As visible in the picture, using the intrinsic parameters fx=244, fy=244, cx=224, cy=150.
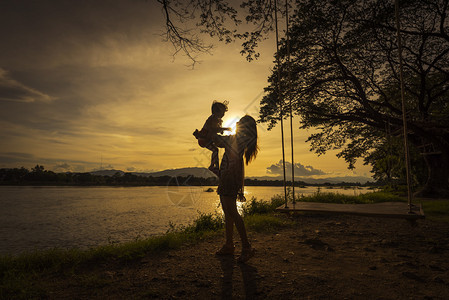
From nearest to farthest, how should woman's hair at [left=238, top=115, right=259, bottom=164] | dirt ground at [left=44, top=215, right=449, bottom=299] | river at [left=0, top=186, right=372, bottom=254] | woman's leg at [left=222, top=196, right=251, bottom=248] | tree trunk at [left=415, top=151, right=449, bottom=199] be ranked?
dirt ground at [left=44, top=215, right=449, bottom=299] → woman's leg at [left=222, top=196, right=251, bottom=248] → woman's hair at [left=238, top=115, right=259, bottom=164] → river at [left=0, top=186, right=372, bottom=254] → tree trunk at [left=415, top=151, right=449, bottom=199]

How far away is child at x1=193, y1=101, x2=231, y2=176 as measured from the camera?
359 cm

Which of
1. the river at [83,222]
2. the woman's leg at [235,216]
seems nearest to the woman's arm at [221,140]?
the woman's leg at [235,216]

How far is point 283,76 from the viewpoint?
11188 mm

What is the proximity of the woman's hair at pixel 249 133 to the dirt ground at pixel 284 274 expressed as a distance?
5.28 ft

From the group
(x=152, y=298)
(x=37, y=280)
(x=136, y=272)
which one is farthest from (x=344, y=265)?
(x=37, y=280)

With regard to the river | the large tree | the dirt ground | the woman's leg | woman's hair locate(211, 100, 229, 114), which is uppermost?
the large tree

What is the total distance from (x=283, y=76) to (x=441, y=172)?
12171 mm

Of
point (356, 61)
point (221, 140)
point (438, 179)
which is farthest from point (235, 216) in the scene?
point (438, 179)

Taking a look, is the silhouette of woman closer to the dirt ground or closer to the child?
the child

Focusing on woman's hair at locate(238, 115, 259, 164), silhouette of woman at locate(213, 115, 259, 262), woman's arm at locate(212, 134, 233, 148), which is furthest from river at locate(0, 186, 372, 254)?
woman's hair at locate(238, 115, 259, 164)

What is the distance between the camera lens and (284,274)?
10.0 ft

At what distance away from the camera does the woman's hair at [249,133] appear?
3.88 m

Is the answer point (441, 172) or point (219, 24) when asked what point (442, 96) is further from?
point (219, 24)

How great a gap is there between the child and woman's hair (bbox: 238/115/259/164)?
0.34m
